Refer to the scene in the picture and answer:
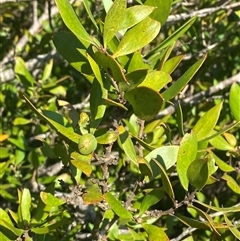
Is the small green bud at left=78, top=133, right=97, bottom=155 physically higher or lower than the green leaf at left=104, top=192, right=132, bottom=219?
higher

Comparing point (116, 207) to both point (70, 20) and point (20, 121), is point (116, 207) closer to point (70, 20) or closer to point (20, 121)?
point (70, 20)

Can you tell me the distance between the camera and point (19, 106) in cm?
185

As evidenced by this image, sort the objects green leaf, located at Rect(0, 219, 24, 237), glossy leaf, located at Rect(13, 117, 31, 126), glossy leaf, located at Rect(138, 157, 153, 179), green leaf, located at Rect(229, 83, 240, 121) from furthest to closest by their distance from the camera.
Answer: glossy leaf, located at Rect(13, 117, 31, 126) < green leaf, located at Rect(229, 83, 240, 121) < green leaf, located at Rect(0, 219, 24, 237) < glossy leaf, located at Rect(138, 157, 153, 179)

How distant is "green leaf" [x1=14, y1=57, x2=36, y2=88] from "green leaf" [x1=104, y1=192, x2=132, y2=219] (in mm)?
755

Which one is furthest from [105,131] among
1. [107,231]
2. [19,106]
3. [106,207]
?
[19,106]

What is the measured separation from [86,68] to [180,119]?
0.23 meters

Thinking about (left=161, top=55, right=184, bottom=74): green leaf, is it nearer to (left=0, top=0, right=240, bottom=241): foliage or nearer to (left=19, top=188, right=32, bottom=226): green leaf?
(left=0, top=0, right=240, bottom=241): foliage

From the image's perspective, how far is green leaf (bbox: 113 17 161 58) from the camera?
2.90ft

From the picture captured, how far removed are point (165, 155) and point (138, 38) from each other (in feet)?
0.82

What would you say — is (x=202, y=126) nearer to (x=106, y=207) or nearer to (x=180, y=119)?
(x=180, y=119)

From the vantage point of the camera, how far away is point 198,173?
92 cm

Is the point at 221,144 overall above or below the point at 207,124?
below

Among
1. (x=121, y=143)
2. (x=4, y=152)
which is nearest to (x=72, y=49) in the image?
(x=121, y=143)

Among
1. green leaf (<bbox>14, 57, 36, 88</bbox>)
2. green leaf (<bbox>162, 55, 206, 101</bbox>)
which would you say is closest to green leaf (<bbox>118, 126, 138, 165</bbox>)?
green leaf (<bbox>162, 55, 206, 101</bbox>)
